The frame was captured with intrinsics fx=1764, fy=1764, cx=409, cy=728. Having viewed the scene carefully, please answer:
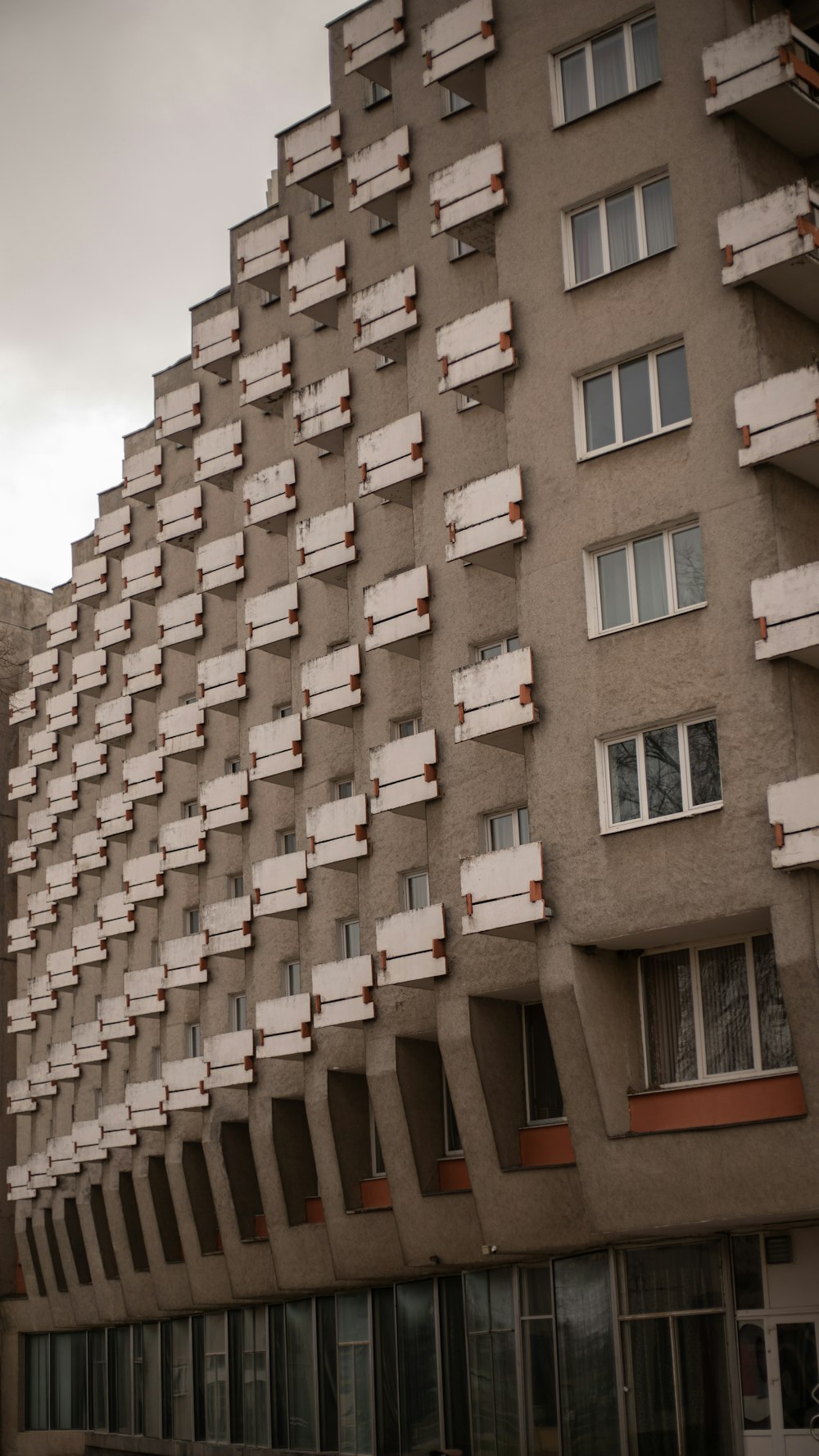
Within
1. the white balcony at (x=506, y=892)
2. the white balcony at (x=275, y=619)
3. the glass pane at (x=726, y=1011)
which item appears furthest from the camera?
the white balcony at (x=275, y=619)

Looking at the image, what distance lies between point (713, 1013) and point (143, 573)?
27.2m

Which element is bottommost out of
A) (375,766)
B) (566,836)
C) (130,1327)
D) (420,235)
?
(130,1327)

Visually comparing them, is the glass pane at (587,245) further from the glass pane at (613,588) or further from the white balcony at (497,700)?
the white balcony at (497,700)

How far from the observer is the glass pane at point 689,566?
91.5 ft

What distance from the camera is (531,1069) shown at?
32.5 meters

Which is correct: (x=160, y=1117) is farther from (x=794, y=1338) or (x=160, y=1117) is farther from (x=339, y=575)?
(x=794, y=1338)

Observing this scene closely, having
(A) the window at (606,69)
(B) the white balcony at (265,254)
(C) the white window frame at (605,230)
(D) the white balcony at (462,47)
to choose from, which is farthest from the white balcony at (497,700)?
(B) the white balcony at (265,254)

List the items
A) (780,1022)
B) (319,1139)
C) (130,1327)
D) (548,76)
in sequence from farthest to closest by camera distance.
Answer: (130,1327) < (319,1139) < (548,76) < (780,1022)

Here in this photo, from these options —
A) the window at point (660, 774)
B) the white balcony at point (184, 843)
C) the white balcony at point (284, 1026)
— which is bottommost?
the white balcony at point (284, 1026)

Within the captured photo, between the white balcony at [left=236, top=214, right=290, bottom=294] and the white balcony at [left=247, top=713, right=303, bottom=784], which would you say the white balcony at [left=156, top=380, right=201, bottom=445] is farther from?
the white balcony at [left=247, top=713, right=303, bottom=784]

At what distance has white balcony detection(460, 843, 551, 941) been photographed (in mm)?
28422

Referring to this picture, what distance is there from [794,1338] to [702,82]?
20.3 m

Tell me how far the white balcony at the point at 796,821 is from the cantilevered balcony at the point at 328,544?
1506 cm

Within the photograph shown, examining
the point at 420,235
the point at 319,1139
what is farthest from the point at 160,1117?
the point at 420,235
